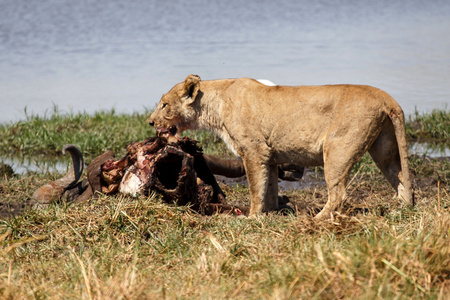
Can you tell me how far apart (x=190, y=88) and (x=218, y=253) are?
8.19 feet

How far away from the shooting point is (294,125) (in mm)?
5703

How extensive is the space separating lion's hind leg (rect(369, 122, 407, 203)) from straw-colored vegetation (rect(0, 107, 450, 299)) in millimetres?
186

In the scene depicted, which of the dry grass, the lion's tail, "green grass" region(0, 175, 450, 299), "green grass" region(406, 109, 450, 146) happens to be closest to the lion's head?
"green grass" region(0, 175, 450, 299)

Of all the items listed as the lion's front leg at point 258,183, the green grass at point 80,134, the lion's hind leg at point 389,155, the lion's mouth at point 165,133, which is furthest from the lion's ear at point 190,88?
the green grass at point 80,134

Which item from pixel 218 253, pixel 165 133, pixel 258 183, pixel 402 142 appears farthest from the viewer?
pixel 165 133

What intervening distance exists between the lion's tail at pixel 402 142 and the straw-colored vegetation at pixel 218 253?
0.14m

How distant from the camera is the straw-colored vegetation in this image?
3553 mm

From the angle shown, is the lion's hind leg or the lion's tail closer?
the lion's tail

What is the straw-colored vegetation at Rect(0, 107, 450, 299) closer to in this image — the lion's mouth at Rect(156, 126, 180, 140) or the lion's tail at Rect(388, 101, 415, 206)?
the lion's tail at Rect(388, 101, 415, 206)

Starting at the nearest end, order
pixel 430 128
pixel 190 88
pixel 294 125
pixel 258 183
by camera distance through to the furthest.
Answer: pixel 294 125 → pixel 258 183 → pixel 190 88 → pixel 430 128

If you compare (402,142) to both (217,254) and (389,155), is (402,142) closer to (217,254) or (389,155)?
(389,155)

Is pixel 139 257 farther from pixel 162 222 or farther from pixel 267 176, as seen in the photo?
pixel 267 176

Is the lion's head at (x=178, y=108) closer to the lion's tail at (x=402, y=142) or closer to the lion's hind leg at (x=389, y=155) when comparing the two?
the lion's hind leg at (x=389, y=155)

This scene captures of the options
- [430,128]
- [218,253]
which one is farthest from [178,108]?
[430,128]
